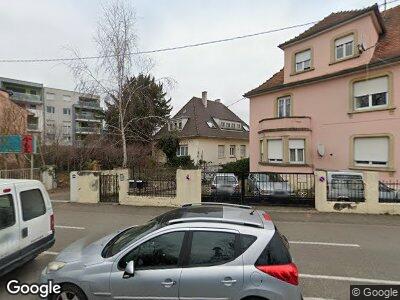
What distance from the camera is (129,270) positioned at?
3688 millimetres

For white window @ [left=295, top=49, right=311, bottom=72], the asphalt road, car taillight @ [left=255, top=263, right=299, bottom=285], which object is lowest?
the asphalt road

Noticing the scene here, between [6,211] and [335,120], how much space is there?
56.7 feet

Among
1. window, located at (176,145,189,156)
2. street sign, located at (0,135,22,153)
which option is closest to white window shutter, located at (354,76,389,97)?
street sign, located at (0,135,22,153)

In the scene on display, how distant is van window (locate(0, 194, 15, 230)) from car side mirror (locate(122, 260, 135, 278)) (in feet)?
8.27

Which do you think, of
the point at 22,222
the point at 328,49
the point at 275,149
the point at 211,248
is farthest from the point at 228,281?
the point at 328,49

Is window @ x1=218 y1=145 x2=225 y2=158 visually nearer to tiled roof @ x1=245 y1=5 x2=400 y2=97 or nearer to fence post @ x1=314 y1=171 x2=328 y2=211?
tiled roof @ x1=245 y1=5 x2=400 y2=97

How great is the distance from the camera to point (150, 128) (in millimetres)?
31016

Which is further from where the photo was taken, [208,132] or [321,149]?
[208,132]

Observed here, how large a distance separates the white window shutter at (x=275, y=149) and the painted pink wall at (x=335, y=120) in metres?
0.68

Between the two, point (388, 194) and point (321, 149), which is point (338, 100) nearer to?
point (321, 149)

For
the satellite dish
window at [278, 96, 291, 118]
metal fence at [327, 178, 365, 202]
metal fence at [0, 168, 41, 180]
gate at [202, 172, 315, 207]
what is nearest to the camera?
metal fence at [327, 178, 365, 202]

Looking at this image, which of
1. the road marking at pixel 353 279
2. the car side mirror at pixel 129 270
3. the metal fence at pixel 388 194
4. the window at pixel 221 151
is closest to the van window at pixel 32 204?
the car side mirror at pixel 129 270

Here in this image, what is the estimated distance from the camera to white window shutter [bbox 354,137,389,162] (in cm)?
1591

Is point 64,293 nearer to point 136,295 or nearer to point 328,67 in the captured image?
point 136,295
